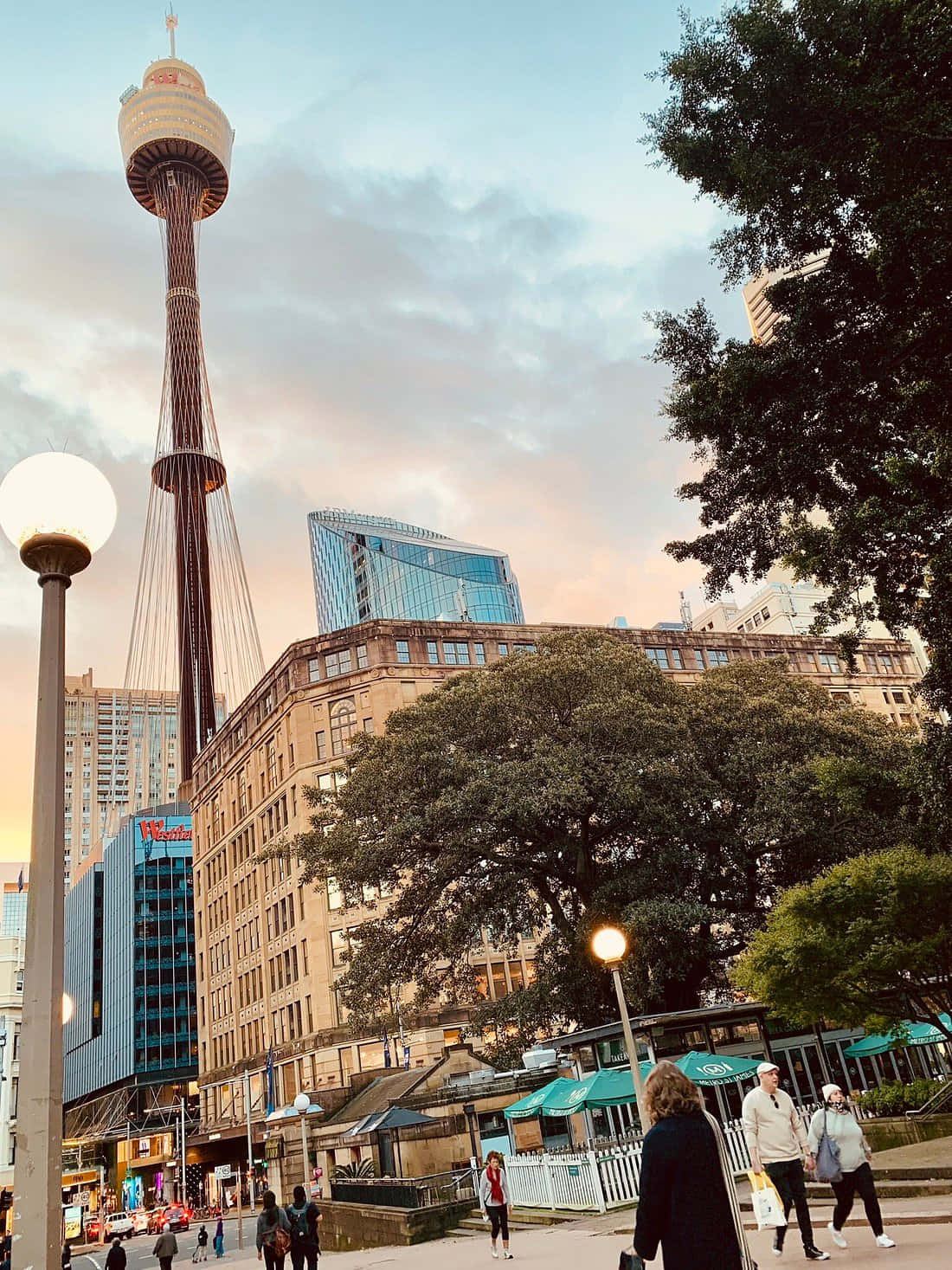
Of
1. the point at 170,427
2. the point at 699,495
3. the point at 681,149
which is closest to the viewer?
the point at 681,149

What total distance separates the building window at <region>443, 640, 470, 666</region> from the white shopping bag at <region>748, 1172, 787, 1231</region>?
55.9m

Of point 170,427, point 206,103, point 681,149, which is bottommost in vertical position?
point 681,149

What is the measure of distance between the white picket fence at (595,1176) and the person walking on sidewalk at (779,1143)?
9302 millimetres

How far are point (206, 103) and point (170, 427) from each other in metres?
46.8

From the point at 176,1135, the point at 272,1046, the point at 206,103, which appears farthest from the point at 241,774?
the point at 206,103

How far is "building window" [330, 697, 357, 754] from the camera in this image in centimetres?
6203

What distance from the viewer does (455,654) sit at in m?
65.8

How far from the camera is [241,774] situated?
241 ft

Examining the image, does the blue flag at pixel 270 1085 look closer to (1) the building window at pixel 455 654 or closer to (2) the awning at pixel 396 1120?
(1) the building window at pixel 455 654

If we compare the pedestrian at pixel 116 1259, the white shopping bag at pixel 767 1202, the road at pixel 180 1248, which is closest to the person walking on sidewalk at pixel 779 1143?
the white shopping bag at pixel 767 1202

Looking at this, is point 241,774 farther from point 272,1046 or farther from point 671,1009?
point 671,1009

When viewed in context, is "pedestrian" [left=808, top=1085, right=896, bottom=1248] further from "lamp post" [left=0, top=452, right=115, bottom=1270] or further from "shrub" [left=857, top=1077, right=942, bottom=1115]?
"shrub" [left=857, top=1077, right=942, bottom=1115]

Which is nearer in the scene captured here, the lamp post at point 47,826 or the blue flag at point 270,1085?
the lamp post at point 47,826

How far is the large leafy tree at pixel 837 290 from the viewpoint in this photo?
606 inches
